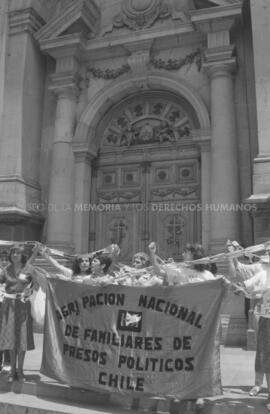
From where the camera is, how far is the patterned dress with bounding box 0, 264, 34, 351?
5.17m

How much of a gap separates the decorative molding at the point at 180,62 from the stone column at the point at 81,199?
2925 millimetres

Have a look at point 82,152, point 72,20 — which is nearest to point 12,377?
point 82,152

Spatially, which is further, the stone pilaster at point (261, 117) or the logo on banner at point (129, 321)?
the stone pilaster at point (261, 117)

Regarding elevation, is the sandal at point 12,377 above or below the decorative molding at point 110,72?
below

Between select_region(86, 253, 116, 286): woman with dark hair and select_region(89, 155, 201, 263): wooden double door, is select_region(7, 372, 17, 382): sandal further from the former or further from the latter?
select_region(89, 155, 201, 263): wooden double door

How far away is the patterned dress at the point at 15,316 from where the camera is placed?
5172 mm

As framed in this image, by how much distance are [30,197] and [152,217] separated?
10.5 feet

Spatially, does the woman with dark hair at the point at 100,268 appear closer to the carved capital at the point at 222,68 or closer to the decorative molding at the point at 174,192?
the decorative molding at the point at 174,192

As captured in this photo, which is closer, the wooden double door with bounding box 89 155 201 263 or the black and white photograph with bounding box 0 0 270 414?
the black and white photograph with bounding box 0 0 270 414

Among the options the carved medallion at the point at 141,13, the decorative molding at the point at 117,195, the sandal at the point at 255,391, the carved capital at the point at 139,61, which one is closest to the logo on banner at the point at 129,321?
the sandal at the point at 255,391

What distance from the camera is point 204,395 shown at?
423 cm

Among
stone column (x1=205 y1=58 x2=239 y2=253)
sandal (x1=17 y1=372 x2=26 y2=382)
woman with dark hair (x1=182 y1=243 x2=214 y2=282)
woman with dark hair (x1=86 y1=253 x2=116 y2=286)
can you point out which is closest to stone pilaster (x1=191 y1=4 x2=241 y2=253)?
stone column (x1=205 y1=58 x2=239 y2=253)

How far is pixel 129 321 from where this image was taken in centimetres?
471

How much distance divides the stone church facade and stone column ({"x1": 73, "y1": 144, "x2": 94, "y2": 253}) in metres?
0.03
